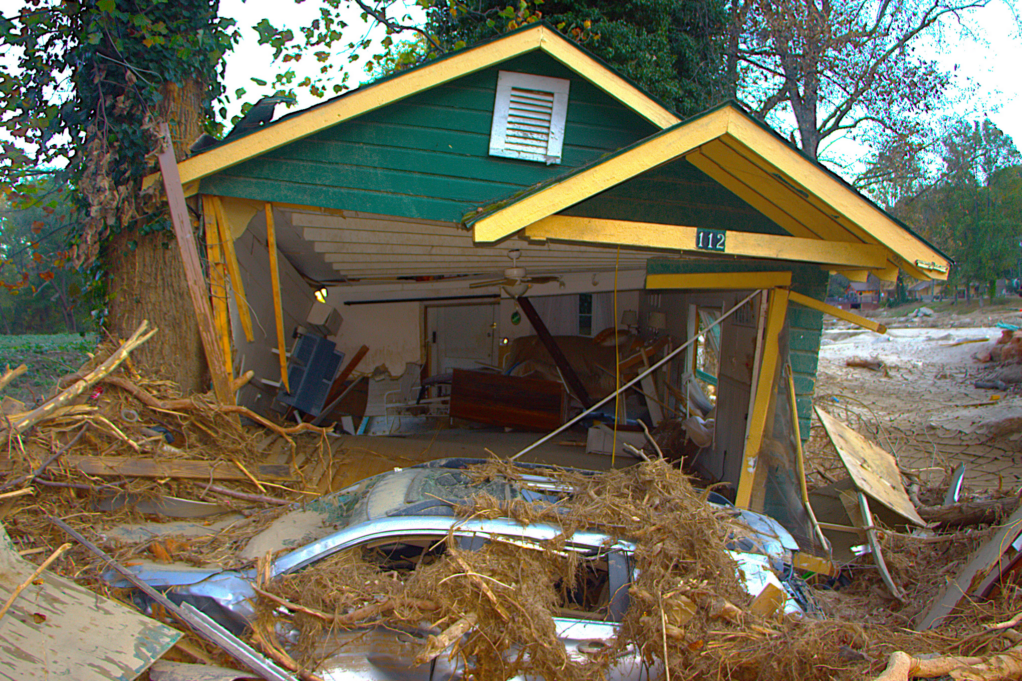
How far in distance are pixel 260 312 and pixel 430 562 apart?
4577 mm

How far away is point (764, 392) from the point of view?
5.58m

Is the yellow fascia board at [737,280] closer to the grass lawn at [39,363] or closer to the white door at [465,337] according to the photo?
the grass lawn at [39,363]

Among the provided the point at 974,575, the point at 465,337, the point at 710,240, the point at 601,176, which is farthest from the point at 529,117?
the point at 465,337

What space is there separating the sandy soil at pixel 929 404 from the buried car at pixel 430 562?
4.95m

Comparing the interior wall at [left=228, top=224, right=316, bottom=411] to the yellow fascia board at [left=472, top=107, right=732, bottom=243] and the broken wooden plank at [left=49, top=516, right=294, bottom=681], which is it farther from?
the broken wooden plank at [left=49, top=516, right=294, bottom=681]

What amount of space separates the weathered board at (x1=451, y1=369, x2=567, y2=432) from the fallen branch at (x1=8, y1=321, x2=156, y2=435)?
510 centimetres

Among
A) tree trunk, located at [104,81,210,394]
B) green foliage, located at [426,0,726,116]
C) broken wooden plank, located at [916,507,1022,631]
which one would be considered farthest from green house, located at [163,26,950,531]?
green foliage, located at [426,0,726,116]

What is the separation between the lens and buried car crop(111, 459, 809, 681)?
2.85 meters

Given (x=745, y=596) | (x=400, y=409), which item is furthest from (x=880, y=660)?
(x=400, y=409)

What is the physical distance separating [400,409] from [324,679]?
824 centimetres

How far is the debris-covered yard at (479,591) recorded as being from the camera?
282cm

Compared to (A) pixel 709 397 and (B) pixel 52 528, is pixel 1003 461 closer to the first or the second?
(A) pixel 709 397

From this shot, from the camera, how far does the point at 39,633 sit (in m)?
2.84

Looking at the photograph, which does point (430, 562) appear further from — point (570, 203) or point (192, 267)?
point (192, 267)
